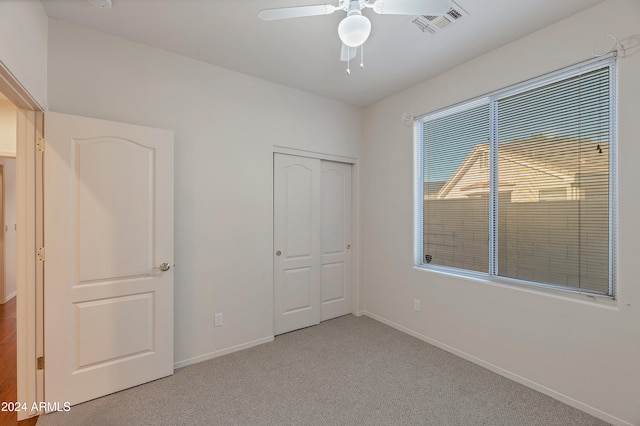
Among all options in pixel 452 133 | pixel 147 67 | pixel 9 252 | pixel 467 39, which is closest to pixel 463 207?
pixel 452 133

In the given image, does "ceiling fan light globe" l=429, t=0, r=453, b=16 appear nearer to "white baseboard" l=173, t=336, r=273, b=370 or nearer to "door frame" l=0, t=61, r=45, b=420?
"door frame" l=0, t=61, r=45, b=420

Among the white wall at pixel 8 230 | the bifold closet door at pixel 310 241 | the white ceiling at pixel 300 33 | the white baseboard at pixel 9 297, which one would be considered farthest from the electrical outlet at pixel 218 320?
the white baseboard at pixel 9 297

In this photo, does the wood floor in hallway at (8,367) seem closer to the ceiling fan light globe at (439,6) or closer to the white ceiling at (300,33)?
the white ceiling at (300,33)

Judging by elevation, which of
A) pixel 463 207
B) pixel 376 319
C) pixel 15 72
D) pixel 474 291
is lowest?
pixel 376 319

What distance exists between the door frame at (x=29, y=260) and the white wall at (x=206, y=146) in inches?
10.8

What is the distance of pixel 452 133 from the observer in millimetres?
2990

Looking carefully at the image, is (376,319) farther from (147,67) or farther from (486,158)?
(147,67)

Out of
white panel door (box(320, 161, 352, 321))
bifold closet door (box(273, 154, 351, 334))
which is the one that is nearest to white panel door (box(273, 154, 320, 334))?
bifold closet door (box(273, 154, 351, 334))

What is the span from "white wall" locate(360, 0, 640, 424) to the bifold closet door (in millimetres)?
456

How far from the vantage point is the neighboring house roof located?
2.07 m

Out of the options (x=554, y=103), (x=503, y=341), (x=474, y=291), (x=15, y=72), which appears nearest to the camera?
(x=15, y=72)

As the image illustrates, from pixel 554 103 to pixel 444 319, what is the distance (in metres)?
2.16

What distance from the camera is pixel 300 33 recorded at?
228cm

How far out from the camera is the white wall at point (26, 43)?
1.46 metres
